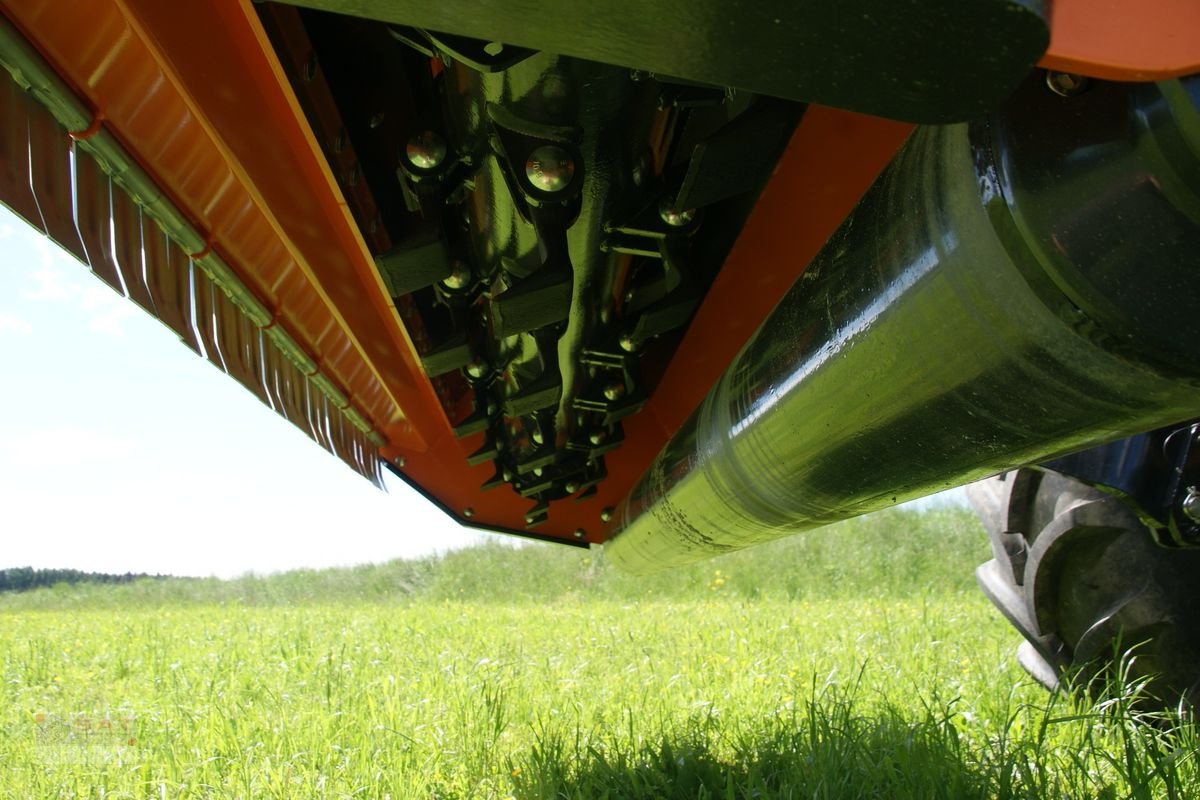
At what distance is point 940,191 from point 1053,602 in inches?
56.4

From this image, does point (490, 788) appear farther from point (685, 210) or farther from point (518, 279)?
point (685, 210)

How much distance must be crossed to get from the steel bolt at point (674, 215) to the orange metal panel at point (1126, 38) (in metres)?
0.57

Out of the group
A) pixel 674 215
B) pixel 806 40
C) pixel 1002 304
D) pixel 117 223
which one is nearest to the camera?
pixel 806 40

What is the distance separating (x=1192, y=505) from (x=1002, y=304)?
854 mm

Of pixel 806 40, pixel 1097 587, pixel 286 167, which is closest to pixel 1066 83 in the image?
pixel 806 40

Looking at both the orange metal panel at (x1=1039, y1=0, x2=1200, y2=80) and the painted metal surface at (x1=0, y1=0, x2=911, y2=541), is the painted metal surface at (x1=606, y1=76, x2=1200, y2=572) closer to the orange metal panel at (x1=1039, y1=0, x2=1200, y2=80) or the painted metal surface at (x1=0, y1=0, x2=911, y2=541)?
the orange metal panel at (x1=1039, y1=0, x2=1200, y2=80)

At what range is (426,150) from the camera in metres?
0.90

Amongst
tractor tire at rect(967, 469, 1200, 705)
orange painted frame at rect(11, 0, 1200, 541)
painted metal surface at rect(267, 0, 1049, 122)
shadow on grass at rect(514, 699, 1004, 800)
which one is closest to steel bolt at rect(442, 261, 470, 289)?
orange painted frame at rect(11, 0, 1200, 541)

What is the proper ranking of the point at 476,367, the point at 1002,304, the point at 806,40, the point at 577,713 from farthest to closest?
1. the point at 577,713
2. the point at 476,367
3. the point at 1002,304
4. the point at 806,40

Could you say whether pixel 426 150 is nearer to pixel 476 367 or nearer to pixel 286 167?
pixel 286 167

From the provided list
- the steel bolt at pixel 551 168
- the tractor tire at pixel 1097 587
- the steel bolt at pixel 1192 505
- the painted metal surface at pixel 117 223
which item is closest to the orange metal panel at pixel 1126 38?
the steel bolt at pixel 551 168

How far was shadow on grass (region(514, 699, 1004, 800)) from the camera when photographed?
1433 millimetres

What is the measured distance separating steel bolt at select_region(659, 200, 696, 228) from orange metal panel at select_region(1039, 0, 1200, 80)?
570mm

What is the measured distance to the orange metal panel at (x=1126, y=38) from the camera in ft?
1.22
